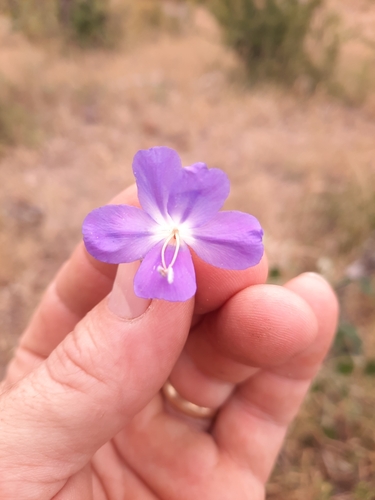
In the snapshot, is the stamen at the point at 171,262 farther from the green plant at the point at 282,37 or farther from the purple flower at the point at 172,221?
the green plant at the point at 282,37

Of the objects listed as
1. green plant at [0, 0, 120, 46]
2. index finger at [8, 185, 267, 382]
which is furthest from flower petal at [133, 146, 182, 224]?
green plant at [0, 0, 120, 46]

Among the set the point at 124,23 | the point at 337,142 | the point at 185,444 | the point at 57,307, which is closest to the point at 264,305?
the point at 185,444

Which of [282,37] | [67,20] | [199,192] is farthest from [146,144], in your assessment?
[67,20]

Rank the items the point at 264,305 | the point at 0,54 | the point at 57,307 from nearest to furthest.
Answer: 1. the point at 264,305
2. the point at 57,307
3. the point at 0,54

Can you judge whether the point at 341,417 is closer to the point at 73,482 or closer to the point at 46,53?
the point at 73,482

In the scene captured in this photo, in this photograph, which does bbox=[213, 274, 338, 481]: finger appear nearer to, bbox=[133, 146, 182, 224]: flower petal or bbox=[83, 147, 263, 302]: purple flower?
bbox=[83, 147, 263, 302]: purple flower

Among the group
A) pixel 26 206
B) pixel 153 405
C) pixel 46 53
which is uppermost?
pixel 46 53
